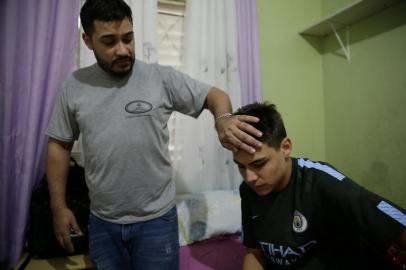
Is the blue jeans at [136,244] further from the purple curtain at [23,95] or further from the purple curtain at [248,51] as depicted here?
the purple curtain at [248,51]

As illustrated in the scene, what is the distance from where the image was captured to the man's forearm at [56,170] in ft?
3.80

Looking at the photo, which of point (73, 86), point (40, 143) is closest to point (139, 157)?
point (73, 86)

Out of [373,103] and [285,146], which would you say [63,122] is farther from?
[373,103]

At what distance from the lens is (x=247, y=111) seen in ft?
3.29

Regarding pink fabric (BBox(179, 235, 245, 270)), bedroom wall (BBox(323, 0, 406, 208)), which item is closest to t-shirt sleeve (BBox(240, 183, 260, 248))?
pink fabric (BBox(179, 235, 245, 270))

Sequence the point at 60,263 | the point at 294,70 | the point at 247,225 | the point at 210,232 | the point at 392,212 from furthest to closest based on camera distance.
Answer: the point at 294,70 < the point at 210,232 < the point at 60,263 < the point at 247,225 < the point at 392,212

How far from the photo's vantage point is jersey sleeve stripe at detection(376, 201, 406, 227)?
2.30ft

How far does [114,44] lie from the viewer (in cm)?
106

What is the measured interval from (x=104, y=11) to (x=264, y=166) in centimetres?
79

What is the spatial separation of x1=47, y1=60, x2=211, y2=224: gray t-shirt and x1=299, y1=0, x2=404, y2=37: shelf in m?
1.33

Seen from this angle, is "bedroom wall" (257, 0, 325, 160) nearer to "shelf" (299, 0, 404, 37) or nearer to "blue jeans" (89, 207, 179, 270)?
"shelf" (299, 0, 404, 37)

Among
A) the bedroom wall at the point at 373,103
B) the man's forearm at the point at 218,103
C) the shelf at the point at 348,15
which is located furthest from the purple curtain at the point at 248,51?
the man's forearm at the point at 218,103

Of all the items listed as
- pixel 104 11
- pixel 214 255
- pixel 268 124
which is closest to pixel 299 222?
pixel 268 124

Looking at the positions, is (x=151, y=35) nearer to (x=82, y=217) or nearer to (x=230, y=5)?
(x=230, y=5)
